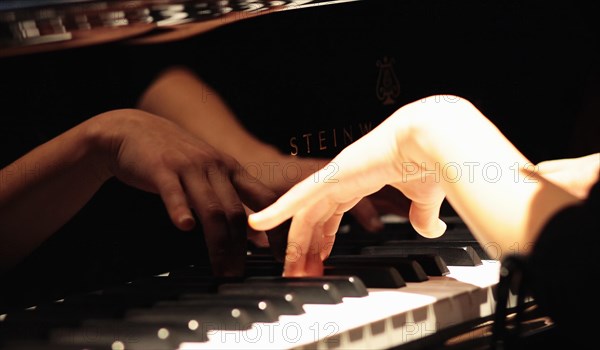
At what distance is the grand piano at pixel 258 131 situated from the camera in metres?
1.24

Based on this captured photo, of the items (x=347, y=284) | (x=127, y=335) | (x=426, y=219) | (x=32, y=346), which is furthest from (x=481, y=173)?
(x=32, y=346)

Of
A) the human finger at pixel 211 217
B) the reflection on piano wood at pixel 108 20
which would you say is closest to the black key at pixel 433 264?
the human finger at pixel 211 217

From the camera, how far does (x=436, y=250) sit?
1603 mm

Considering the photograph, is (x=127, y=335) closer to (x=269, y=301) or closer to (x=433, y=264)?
(x=269, y=301)

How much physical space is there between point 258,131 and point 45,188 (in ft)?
1.15

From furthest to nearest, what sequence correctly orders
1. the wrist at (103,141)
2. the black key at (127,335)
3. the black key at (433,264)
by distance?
the black key at (433,264) → the wrist at (103,141) → the black key at (127,335)

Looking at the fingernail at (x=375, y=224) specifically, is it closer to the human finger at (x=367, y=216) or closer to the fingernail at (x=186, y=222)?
the human finger at (x=367, y=216)

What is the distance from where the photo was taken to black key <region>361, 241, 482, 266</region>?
1.57 metres

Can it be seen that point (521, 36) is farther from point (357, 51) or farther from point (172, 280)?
point (172, 280)

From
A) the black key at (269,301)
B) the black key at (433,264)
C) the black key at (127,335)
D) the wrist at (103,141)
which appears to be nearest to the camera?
the black key at (127,335)

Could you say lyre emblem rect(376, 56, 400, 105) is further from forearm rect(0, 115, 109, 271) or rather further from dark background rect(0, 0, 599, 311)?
forearm rect(0, 115, 109, 271)

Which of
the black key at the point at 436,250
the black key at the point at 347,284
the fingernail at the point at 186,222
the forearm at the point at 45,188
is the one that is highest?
the forearm at the point at 45,188

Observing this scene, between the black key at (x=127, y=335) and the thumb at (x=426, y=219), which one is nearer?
the black key at (x=127, y=335)

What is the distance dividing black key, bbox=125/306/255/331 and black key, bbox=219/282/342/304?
0.31 feet
